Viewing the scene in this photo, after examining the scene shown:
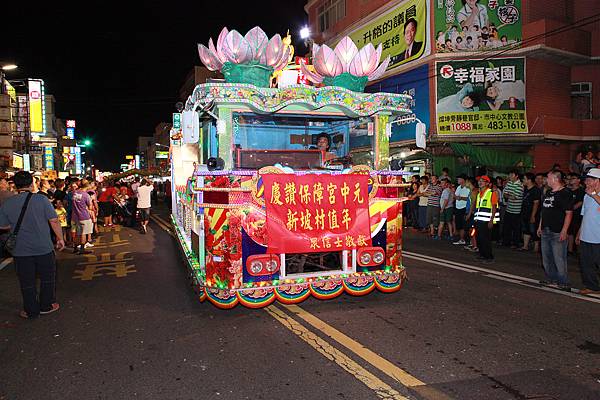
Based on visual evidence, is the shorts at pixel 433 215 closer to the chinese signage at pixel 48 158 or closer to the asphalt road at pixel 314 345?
the asphalt road at pixel 314 345

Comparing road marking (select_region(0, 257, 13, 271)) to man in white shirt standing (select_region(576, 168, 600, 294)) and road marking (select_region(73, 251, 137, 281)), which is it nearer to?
road marking (select_region(73, 251, 137, 281))

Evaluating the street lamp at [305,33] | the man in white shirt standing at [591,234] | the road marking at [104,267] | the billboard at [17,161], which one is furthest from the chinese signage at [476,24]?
the billboard at [17,161]

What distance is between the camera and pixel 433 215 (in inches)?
539

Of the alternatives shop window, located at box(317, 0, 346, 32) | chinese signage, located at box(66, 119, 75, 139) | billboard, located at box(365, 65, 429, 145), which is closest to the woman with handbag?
billboard, located at box(365, 65, 429, 145)

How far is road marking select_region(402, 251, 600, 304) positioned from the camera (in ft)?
21.0

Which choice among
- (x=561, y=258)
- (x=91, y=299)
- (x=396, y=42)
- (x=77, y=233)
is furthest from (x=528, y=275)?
(x=396, y=42)

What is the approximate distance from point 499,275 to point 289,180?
14.8 ft

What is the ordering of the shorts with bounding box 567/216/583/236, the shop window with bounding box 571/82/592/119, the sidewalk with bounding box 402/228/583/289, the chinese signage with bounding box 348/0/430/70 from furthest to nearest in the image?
the shop window with bounding box 571/82/592/119 → the chinese signage with bounding box 348/0/430/70 → the shorts with bounding box 567/216/583/236 → the sidewalk with bounding box 402/228/583/289

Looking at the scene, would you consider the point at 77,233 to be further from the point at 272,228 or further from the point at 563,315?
the point at 563,315

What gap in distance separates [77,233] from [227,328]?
7.62m

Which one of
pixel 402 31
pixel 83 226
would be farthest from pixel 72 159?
pixel 83 226

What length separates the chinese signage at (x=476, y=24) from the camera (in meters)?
19.0

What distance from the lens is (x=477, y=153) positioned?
17.1 metres

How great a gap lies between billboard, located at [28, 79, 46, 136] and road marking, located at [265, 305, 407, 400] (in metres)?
33.1
